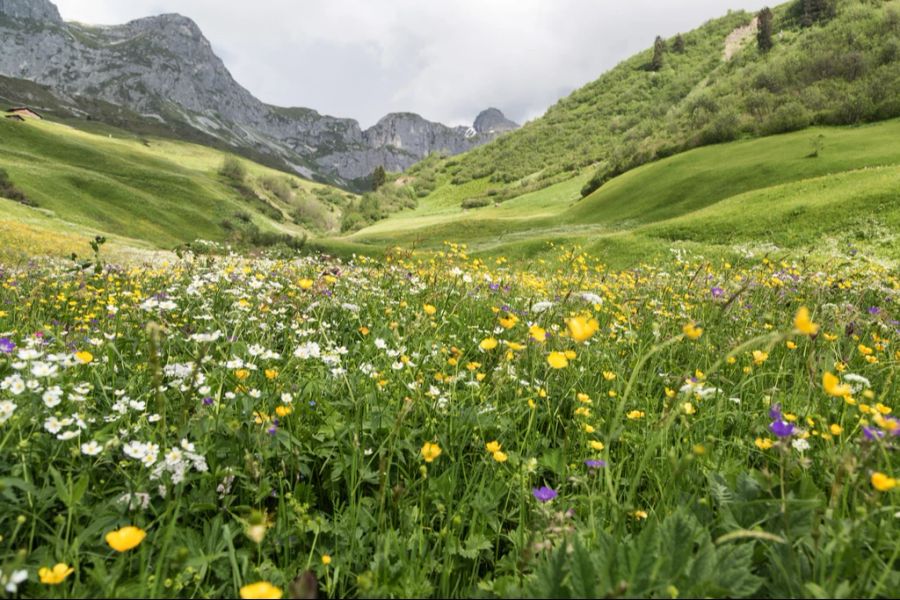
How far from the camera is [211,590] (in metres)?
1.66

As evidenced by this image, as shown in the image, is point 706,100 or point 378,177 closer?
point 706,100

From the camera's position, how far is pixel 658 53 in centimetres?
11725

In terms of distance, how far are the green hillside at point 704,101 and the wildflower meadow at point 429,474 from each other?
60.8 metres

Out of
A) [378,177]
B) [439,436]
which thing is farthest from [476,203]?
[439,436]

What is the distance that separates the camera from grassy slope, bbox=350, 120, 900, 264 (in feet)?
77.1

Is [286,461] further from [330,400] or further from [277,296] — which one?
[277,296]

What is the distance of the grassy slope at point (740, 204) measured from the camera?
77.1 feet

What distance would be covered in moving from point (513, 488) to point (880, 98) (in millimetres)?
66316

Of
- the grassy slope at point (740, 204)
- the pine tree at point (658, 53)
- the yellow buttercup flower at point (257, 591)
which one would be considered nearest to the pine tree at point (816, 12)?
the pine tree at point (658, 53)

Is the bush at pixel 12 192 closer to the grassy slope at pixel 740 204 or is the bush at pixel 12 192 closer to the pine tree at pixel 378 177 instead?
the grassy slope at pixel 740 204

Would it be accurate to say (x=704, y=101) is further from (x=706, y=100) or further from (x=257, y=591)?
(x=257, y=591)

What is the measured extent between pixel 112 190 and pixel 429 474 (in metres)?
83.5

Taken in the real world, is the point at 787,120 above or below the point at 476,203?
above

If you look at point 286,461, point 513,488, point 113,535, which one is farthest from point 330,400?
point 113,535
